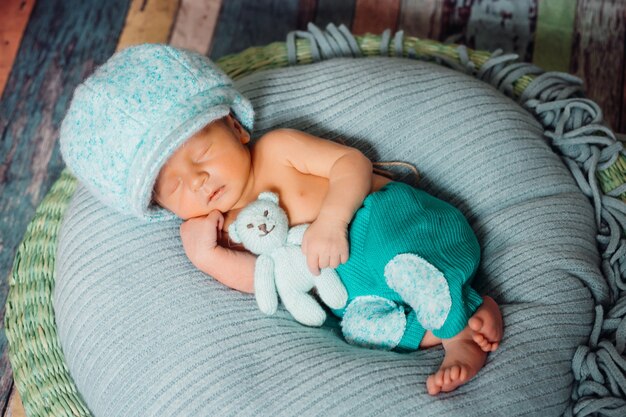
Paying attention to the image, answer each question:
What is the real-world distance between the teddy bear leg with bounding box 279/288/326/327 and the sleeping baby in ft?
0.16

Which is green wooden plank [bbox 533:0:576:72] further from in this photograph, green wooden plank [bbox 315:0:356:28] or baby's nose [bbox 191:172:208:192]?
baby's nose [bbox 191:172:208:192]

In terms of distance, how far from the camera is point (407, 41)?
1.53 meters

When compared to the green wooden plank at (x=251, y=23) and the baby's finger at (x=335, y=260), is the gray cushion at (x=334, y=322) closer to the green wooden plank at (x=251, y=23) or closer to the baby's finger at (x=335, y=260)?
the baby's finger at (x=335, y=260)

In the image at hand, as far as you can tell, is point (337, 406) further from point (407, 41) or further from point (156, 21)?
point (156, 21)

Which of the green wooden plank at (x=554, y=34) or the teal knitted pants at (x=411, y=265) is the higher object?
the green wooden plank at (x=554, y=34)

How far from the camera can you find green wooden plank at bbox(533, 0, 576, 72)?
1.77 m

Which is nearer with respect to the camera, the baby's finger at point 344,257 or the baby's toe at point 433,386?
the baby's toe at point 433,386

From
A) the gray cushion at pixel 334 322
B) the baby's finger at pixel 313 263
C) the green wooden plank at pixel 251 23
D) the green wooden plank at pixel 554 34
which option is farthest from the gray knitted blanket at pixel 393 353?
the green wooden plank at pixel 251 23

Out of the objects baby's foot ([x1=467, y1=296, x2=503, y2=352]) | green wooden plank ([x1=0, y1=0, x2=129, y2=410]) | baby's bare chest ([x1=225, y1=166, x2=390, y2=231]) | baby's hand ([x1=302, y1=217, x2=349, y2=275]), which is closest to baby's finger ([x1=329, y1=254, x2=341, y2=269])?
baby's hand ([x1=302, y1=217, x2=349, y2=275])

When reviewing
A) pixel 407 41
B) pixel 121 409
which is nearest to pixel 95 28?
pixel 407 41

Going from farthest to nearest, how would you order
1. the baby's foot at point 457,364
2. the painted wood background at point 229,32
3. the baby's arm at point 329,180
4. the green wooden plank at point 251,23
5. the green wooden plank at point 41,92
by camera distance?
the green wooden plank at point 251,23 < the painted wood background at point 229,32 < the green wooden plank at point 41,92 < the baby's arm at point 329,180 < the baby's foot at point 457,364

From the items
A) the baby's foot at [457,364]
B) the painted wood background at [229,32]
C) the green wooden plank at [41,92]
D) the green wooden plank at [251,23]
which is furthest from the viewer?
the green wooden plank at [251,23]

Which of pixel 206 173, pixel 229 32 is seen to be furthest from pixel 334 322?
pixel 229 32

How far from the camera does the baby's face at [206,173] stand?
1.10 metres
